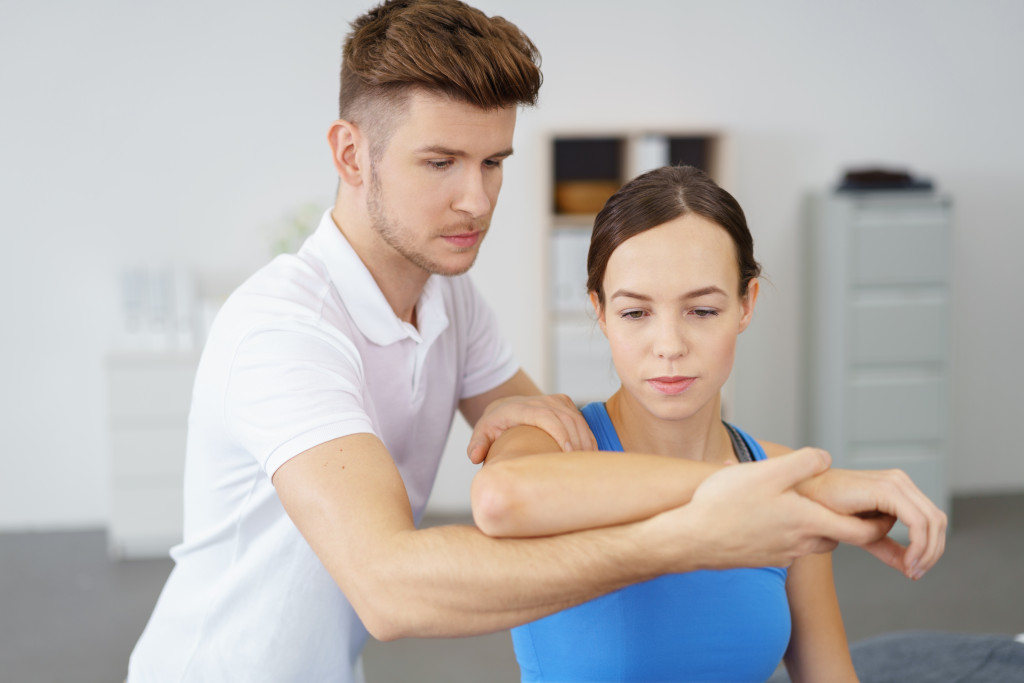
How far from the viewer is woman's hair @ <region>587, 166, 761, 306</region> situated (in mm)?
1264

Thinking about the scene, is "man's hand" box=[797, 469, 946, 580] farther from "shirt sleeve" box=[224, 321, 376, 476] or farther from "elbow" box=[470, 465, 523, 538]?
"shirt sleeve" box=[224, 321, 376, 476]

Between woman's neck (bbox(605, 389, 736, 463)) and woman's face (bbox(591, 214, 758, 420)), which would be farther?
woman's neck (bbox(605, 389, 736, 463))

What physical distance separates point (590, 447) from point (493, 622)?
0.40 m

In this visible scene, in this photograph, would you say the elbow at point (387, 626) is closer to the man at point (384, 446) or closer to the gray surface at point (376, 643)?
the man at point (384, 446)

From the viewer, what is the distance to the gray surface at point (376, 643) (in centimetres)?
294

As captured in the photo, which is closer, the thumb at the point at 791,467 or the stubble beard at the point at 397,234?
the thumb at the point at 791,467

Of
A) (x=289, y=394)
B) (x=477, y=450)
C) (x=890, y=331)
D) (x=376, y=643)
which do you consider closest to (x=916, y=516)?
(x=477, y=450)

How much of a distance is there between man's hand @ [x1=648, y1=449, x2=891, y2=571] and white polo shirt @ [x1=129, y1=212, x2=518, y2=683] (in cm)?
44

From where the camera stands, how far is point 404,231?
54.2 inches

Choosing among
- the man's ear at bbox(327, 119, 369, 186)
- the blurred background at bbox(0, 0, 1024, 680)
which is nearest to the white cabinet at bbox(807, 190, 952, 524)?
the blurred background at bbox(0, 0, 1024, 680)

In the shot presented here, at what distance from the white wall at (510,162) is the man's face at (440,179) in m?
2.60

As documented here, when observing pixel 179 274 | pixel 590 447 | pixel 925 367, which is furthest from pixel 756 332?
pixel 590 447

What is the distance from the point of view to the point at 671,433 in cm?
136

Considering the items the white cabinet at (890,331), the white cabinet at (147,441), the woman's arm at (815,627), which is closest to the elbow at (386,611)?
the woman's arm at (815,627)
